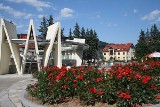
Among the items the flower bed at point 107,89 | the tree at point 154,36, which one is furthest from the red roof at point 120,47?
the flower bed at point 107,89

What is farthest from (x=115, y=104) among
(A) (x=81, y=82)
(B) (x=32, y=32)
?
(B) (x=32, y=32)

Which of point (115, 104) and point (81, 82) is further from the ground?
point (81, 82)

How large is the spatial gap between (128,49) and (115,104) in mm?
120234

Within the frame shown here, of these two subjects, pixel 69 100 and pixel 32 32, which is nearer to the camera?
pixel 69 100

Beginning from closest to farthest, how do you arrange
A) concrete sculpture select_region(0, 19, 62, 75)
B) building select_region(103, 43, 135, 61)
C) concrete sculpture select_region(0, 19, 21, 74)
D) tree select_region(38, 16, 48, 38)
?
concrete sculpture select_region(0, 19, 21, 74) < concrete sculpture select_region(0, 19, 62, 75) < tree select_region(38, 16, 48, 38) < building select_region(103, 43, 135, 61)

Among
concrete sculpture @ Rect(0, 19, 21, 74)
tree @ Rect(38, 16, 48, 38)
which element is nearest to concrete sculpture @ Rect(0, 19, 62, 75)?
concrete sculpture @ Rect(0, 19, 21, 74)

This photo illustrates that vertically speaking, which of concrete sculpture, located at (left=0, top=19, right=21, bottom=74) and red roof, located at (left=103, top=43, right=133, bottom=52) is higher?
red roof, located at (left=103, top=43, right=133, bottom=52)

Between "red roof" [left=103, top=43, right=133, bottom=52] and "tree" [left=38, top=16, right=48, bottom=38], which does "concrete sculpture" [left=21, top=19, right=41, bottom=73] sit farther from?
"red roof" [left=103, top=43, right=133, bottom=52]

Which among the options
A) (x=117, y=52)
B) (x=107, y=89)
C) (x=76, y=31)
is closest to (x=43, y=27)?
(x=76, y=31)

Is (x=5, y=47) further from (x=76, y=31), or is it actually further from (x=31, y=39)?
(x=76, y=31)

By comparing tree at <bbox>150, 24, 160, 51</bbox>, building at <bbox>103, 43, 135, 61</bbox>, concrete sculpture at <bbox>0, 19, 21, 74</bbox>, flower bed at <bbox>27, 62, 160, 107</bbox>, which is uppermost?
tree at <bbox>150, 24, 160, 51</bbox>

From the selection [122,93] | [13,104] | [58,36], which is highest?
[58,36]

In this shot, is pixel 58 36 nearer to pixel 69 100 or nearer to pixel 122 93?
pixel 69 100

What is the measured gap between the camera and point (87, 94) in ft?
28.5
